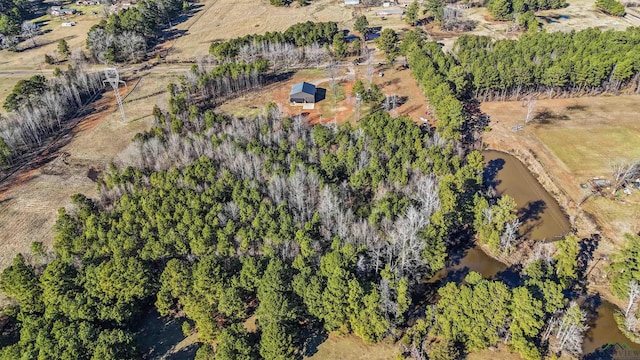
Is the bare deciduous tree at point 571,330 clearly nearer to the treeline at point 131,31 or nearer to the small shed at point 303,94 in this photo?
the small shed at point 303,94

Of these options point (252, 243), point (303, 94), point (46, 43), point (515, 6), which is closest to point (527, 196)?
point (252, 243)

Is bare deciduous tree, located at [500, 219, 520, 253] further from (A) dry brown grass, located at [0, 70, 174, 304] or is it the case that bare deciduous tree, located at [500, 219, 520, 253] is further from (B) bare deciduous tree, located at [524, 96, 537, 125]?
(A) dry brown grass, located at [0, 70, 174, 304]

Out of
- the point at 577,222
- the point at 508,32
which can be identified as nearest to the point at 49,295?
the point at 577,222

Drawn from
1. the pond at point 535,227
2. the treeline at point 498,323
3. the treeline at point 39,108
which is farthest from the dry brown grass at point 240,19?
the treeline at point 498,323

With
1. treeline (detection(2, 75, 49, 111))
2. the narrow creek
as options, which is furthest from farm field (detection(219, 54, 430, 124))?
treeline (detection(2, 75, 49, 111))

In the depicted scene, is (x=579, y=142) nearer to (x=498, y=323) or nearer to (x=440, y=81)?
(x=440, y=81)
